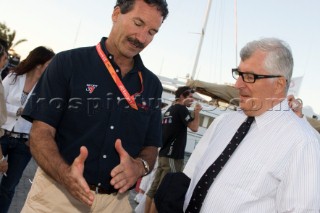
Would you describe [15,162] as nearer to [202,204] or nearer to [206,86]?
[202,204]

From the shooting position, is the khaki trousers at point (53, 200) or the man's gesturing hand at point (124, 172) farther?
the khaki trousers at point (53, 200)

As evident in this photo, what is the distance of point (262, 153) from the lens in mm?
2393

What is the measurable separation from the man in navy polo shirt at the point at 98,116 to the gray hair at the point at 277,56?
756 mm

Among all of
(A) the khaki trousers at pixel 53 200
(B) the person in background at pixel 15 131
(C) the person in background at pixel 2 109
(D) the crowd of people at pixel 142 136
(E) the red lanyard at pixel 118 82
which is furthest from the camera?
(B) the person in background at pixel 15 131

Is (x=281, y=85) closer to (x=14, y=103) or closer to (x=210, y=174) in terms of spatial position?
(x=210, y=174)

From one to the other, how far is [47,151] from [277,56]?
164cm

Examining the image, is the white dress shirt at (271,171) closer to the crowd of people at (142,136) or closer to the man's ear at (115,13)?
the crowd of people at (142,136)

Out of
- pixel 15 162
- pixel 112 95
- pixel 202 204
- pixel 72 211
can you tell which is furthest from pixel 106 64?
pixel 15 162

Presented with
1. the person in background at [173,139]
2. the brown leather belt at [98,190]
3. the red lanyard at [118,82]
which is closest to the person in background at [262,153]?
the brown leather belt at [98,190]

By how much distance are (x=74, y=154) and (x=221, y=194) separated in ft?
3.20

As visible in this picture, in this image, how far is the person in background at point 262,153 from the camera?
7.23ft

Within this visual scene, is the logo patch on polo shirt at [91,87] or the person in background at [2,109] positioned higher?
the logo patch on polo shirt at [91,87]

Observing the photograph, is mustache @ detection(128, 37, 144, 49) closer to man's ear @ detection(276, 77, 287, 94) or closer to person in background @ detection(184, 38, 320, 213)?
person in background @ detection(184, 38, 320, 213)

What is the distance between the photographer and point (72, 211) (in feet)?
7.93
